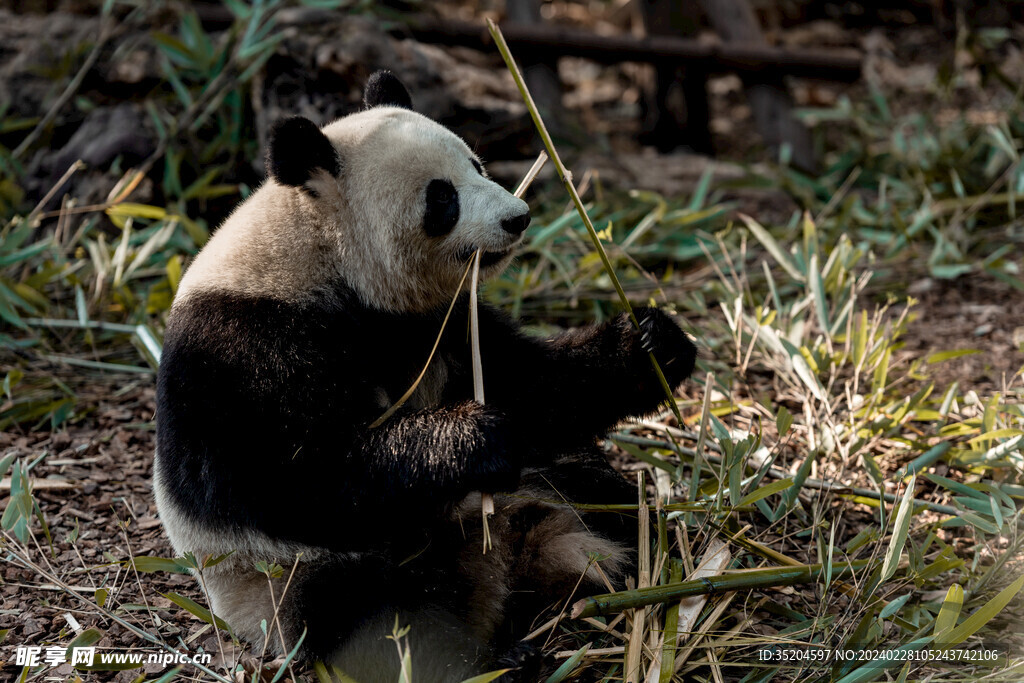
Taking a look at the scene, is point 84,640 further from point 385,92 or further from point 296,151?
point 385,92

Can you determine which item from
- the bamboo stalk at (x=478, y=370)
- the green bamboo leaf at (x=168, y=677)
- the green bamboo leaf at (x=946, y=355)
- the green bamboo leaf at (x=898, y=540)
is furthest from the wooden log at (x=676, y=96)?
the green bamboo leaf at (x=168, y=677)

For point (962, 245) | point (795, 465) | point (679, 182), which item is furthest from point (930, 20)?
point (795, 465)

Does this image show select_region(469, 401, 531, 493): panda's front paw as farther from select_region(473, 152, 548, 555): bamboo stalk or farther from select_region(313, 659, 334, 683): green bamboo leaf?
select_region(313, 659, 334, 683): green bamboo leaf

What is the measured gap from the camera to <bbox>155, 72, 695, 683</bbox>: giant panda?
2119 mm

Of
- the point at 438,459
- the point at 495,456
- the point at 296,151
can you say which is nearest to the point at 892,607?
the point at 495,456

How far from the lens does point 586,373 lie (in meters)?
2.64

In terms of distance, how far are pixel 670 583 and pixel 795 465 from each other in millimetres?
969

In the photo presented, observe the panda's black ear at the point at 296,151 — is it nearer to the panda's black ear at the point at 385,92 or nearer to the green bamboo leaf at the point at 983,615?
the panda's black ear at the point at 385,92

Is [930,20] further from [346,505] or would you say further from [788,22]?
[346,505]

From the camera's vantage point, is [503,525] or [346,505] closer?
[346,505]

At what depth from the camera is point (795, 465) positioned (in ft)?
9.99

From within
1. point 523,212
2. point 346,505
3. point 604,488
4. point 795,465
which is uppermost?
point 523,212

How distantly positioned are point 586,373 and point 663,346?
0.25m

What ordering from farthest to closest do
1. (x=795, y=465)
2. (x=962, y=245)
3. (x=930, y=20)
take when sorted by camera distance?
(x=930, y=20)
(x=962, y=245)
(x=795, y=465)
